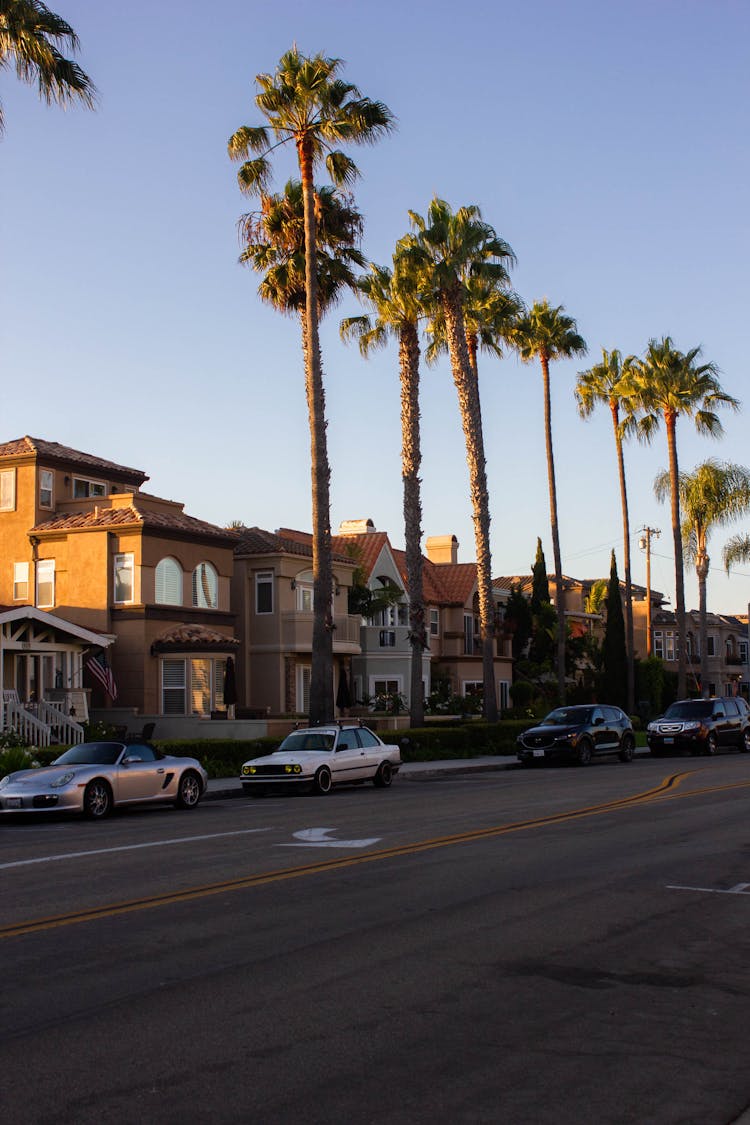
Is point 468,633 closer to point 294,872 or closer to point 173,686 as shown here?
point 173,686

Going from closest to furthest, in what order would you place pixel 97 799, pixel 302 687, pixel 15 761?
pixel 97 799, pixel 15 761, pixel 302 687

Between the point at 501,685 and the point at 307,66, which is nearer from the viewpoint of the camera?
the point at 307,66

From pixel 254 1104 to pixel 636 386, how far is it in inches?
2070

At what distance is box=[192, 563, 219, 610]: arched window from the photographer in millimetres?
41188

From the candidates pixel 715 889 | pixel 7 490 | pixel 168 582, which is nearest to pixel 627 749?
pixel 168 582

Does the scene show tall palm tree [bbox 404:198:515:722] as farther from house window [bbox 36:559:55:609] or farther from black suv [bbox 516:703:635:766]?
house window [bbox 36:559:55:609]

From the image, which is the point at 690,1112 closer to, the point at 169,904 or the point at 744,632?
the point at 169,904

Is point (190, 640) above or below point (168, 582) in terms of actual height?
below

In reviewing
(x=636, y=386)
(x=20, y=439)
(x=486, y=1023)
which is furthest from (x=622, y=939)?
(x=636, y=386)

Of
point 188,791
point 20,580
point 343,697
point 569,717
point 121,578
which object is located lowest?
point 188,791

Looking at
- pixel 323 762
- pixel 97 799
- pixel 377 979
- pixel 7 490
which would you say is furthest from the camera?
pixel 7 490

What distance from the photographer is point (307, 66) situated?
108 feet

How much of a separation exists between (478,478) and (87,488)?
13.9 m

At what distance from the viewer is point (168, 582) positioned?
4006 cm
